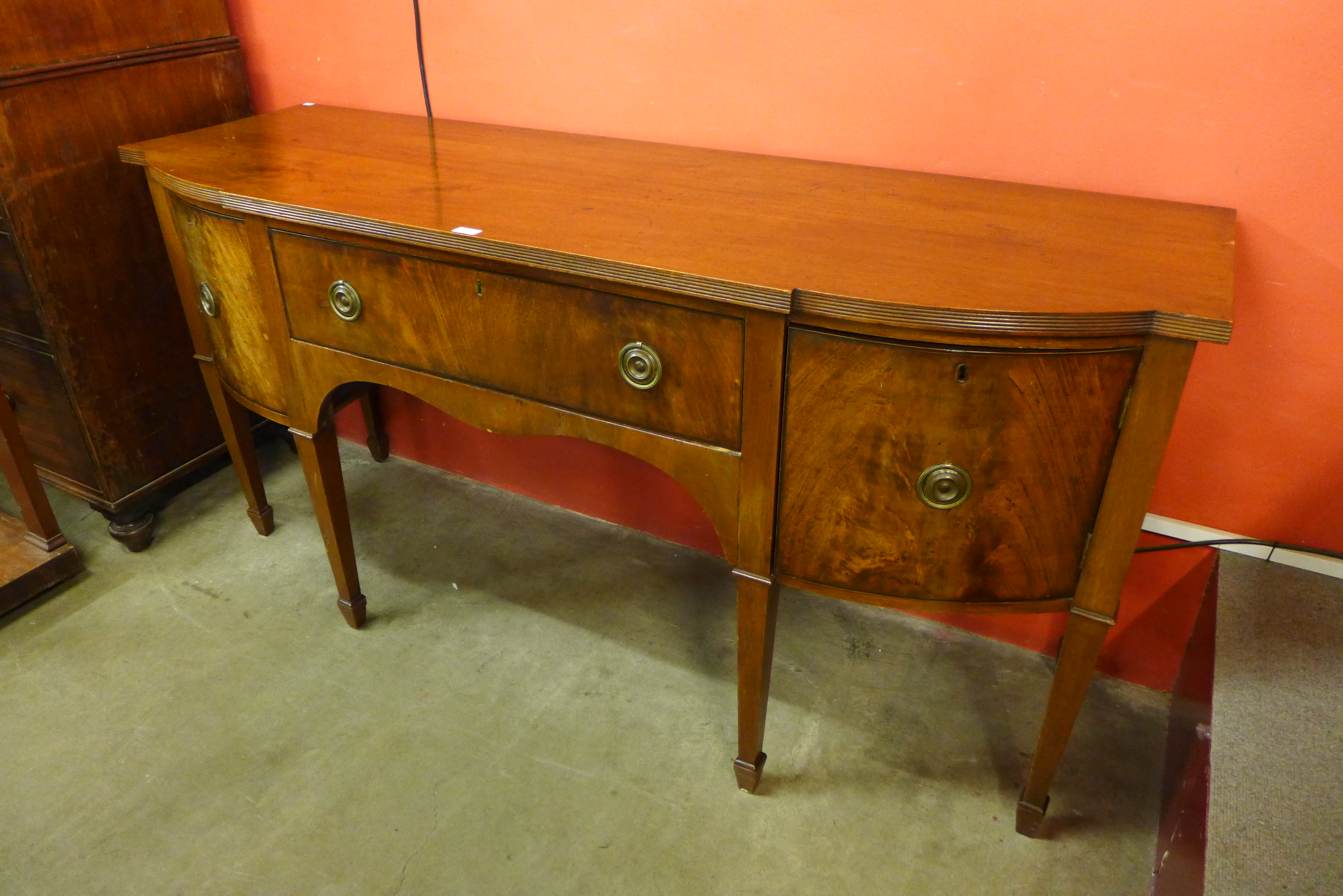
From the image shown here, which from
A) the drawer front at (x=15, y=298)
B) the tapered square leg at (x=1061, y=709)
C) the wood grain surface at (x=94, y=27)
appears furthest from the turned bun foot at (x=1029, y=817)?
the wood grain surface at (x=94, y=27)

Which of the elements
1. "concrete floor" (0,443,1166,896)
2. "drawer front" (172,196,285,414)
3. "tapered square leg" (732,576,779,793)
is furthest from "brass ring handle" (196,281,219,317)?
"tapered square leg" (732,576,779,793)

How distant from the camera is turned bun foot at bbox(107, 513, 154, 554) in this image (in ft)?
6.25

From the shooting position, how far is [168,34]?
1761 mm

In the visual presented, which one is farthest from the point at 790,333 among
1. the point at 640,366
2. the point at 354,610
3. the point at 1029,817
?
the point at 354,610

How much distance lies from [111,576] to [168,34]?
1071mm

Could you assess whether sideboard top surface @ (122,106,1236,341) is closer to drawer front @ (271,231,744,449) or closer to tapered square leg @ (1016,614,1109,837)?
drawer front @ (271,231,744,449)

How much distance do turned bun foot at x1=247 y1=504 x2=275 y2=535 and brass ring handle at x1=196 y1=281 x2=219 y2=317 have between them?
0.53 meters

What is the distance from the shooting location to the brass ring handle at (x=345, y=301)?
1.30 m

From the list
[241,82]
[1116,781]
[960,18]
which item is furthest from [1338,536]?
[241,82]

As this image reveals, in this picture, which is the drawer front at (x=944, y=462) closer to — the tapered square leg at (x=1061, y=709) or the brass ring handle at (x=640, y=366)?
the tapered square leg at (x=1061, y=709)

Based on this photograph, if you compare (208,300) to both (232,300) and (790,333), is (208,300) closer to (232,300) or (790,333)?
(232,300)

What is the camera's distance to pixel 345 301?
132 cm

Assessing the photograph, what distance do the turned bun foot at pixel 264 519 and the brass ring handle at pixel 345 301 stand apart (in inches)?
31.0

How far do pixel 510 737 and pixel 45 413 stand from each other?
1172 mm
